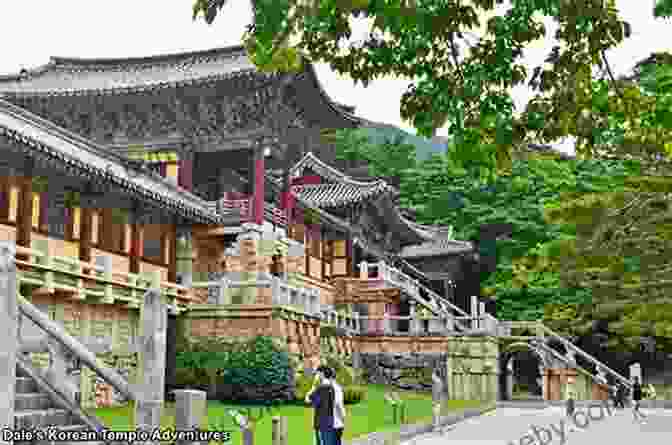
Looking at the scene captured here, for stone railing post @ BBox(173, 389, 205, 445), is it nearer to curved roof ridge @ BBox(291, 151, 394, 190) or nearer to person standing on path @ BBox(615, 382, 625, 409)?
person standing on path @ BBox(615, 382, 625, 409)

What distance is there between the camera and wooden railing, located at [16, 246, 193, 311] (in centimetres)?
2004

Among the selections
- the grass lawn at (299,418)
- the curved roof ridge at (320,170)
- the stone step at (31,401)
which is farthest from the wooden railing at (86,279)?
the curved roof ridge at (320,170)

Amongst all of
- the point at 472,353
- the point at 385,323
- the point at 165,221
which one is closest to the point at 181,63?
the point at 165,221

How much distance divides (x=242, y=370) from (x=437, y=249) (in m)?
28.4

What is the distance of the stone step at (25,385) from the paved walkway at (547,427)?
380 inches

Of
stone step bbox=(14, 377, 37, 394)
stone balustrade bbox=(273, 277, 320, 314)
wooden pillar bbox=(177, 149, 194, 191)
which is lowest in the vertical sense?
stone step bbox=(14, 377, 37, 394)

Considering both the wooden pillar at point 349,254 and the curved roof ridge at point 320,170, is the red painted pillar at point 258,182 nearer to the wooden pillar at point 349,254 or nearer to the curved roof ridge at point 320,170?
the wooden pillar at point 349,254

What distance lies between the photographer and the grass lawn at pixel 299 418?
1756cm

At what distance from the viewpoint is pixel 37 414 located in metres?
9.98

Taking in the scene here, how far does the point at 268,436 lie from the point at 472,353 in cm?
1964

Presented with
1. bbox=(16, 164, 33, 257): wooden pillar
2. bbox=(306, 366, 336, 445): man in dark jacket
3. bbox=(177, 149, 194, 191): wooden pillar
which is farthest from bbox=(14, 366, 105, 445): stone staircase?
bbox=(177, 149, 194, 191): wooden pillar

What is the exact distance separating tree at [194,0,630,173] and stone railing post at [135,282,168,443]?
3047 millimetres

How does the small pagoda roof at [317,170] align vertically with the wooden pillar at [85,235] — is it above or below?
above

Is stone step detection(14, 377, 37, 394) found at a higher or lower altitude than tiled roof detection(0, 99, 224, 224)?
lower
